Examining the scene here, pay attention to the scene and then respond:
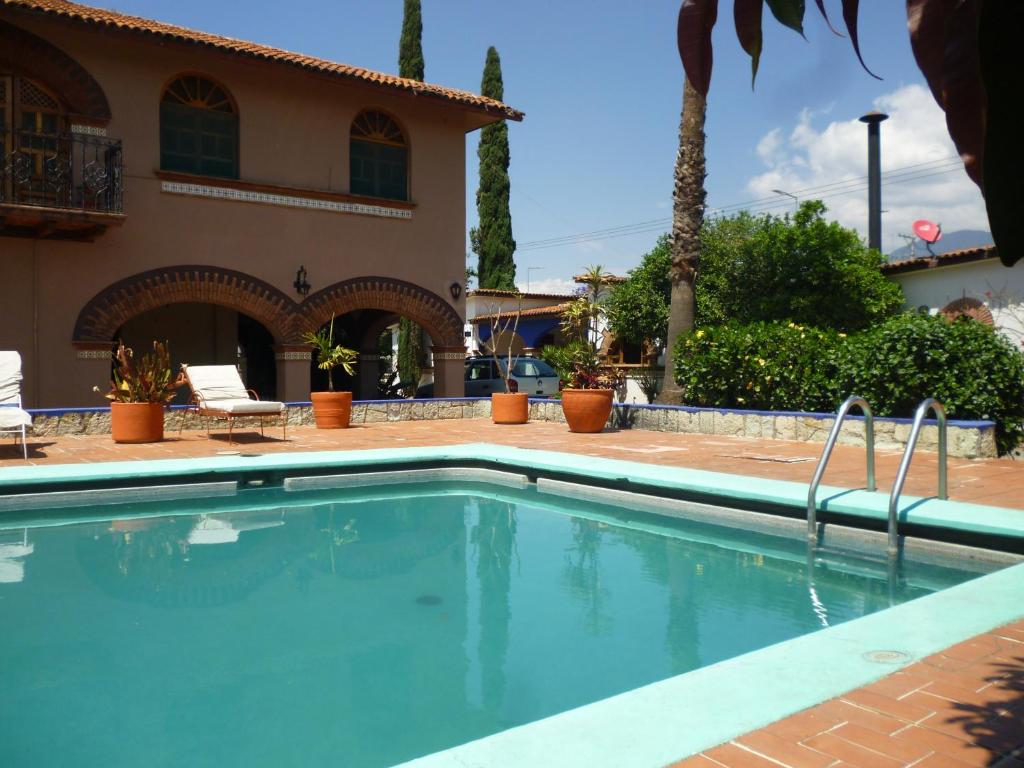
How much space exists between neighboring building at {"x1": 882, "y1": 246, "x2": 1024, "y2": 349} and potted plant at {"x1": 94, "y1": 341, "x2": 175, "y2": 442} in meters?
14.4

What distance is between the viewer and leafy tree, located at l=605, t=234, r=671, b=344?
21.2 meters

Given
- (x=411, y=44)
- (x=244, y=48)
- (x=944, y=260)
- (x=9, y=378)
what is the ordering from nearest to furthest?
(x=9, y=378)
(x=244, y=48)
(x=944, y=260)
(x=411, y=44)

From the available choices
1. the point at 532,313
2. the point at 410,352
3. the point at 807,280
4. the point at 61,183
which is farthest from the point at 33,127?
the point at 532,313

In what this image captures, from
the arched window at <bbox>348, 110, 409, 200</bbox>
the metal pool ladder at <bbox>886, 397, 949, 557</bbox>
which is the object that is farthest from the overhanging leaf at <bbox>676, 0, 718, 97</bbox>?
the arched window at <bbox>348, 110, 409, 200</bbox>

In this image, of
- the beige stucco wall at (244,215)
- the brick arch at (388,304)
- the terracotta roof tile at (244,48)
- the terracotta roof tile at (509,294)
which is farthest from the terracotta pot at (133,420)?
the terracotta roof tile at (509,294)

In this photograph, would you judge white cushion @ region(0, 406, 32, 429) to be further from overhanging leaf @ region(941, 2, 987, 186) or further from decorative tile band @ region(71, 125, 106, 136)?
overhanging leaf @ region(941, 2, 987, 186)

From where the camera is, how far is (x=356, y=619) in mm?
5090

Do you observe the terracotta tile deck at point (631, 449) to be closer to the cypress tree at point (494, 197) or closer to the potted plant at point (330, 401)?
the potted plant at point (330, 401)

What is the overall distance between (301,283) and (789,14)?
53.6 feet

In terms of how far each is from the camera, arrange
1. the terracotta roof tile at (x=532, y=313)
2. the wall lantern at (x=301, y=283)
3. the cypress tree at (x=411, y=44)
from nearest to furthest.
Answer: the wall lantern at (x=301, y=283) < the terracotta roof tile at (x=532, y=313) < the cypress tree at (x=411, y=44)

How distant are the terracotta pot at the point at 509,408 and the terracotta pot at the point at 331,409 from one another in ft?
8.79

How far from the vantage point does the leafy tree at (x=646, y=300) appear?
2119 cm

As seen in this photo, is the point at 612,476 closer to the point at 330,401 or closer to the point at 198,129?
the point at 330,401

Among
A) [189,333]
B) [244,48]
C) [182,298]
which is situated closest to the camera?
[182,298]
